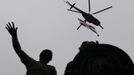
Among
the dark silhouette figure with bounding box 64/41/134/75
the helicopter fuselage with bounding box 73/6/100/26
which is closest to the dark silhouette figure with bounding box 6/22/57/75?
the dark silhouette figure with bounding box 64/41/134/75

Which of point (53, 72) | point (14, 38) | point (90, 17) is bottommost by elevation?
point (90, 17)

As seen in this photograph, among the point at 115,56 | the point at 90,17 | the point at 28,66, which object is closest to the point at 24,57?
the point at 28,66

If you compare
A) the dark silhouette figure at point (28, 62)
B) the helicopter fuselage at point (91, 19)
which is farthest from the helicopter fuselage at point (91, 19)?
the dark silhouette figure at point (28, 62)

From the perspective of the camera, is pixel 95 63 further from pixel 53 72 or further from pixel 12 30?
pixel 12 30

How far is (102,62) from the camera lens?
53.9 feet

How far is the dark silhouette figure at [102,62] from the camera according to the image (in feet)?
53.6

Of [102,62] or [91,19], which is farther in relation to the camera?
[91,19]

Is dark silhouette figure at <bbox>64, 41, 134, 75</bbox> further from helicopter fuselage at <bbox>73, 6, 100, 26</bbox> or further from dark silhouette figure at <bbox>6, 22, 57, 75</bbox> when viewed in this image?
helicopter fuselage at <bbox>73, 6, 100, 26</bbox>

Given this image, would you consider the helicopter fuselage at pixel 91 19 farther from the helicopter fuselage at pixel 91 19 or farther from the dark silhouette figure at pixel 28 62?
the dark silhouette figure at pixel 28 62

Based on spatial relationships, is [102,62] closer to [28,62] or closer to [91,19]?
[28,62]

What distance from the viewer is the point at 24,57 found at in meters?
16.9

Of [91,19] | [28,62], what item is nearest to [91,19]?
[91,19]

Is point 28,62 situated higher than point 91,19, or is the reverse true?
point 28,62

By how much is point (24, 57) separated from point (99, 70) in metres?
2.24
